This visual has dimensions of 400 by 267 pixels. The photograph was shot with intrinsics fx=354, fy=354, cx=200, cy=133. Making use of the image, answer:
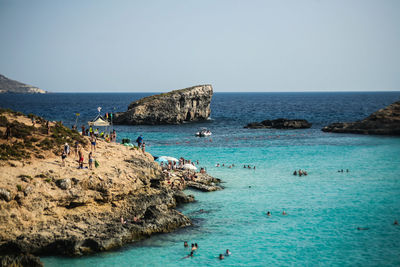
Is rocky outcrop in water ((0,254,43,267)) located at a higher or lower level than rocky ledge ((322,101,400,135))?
lower

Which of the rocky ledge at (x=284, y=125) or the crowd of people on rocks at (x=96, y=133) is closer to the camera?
the crowd of people on rocks at (x=96, y=133)

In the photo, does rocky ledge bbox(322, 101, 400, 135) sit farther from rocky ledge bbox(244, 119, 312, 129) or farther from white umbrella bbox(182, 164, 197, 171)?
white umbrella bbox(182, 164, 197, 171)

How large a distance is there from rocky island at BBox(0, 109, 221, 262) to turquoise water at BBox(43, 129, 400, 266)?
1.17m

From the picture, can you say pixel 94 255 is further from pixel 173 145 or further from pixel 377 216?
pixel 173 145

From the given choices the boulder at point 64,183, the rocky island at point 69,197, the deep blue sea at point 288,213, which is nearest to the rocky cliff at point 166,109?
the deep blue sea at point 288,213

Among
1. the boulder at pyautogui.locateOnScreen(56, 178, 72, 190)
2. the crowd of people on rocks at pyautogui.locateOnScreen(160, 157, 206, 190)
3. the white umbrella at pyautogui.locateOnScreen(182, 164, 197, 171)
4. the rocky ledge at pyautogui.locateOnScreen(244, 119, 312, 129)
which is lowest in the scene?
the crowd of people on rocks at pyautogui.locateOnScreen(160, 157, 206, 190)

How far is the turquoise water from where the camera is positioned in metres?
21.7

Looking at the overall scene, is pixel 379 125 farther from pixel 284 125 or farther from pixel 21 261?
pixel 21 261

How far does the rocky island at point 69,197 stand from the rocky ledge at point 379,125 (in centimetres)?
5386

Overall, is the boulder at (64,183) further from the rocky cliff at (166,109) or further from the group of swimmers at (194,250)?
the rocky cliff at (166,109)

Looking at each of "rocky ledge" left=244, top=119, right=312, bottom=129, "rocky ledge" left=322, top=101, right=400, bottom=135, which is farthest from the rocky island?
"rocky ledge" left=244, top=119, right=312, bottom=129

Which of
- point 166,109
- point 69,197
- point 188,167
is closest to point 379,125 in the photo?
point 166,109

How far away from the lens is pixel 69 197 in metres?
23.7

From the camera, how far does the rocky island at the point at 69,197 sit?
21.6 metres
